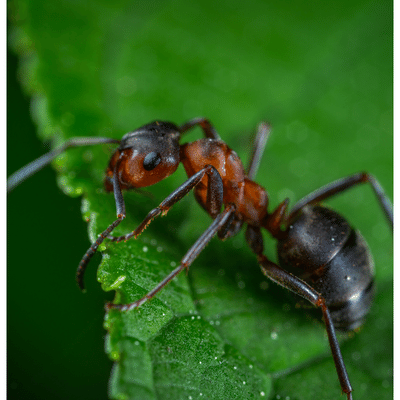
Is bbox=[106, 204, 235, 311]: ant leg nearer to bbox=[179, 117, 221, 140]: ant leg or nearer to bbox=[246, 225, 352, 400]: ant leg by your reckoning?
bbox=[246, 225, 352, 400]: ant leg

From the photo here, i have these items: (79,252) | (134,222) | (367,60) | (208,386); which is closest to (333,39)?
(367,60)

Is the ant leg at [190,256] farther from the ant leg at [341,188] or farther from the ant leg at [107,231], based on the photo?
the ant leg at [341,188]

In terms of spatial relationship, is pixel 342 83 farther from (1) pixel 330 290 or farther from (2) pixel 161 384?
(2) pixel 161 384

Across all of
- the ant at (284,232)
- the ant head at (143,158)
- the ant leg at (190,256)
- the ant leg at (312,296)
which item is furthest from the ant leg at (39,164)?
the ant leg at (312,296)

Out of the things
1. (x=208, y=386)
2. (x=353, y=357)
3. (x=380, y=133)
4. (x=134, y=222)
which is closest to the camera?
(x=208, y=386)

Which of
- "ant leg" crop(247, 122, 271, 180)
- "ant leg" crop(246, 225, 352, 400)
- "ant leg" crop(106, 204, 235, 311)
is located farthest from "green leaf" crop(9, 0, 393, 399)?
"ant leg" crop(247, 122, 271, 180)
